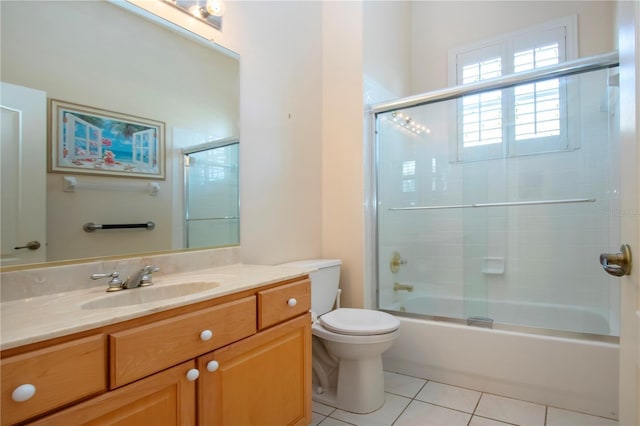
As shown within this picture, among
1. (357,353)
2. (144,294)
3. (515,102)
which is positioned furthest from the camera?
(515,102)

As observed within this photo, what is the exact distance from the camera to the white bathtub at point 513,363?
5.36 feet

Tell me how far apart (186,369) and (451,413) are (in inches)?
56.3

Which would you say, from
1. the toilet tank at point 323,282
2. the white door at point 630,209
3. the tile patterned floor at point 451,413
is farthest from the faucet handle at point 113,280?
the white door at point 630,209

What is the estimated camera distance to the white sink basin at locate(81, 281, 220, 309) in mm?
1029

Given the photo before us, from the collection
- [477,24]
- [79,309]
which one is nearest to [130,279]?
[79,309]

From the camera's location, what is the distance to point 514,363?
5.98 feet

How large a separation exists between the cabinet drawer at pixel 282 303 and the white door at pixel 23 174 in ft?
2.42

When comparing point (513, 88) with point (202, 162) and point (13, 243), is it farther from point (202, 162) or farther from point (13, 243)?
point (13, 243)

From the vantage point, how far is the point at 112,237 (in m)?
1.23

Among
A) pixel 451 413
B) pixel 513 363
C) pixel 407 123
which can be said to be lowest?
pixel 451 413

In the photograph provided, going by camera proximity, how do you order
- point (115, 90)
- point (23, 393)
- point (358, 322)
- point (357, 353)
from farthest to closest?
point (358, 322), point (357, 353), point (115, 90), point (23, 393)

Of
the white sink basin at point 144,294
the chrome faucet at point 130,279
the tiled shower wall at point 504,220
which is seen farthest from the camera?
the tiled shower wall at point 504,220

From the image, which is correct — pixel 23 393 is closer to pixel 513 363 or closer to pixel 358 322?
pixel 358 322

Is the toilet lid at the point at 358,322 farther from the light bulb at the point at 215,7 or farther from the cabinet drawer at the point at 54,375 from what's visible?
the light bulb at the point at 215,7
